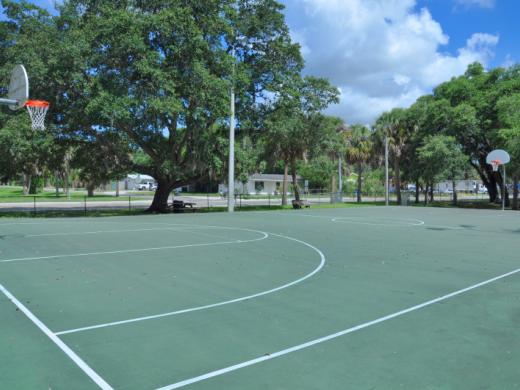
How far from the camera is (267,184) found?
77.4 meters

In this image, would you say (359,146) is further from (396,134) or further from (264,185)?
(264,185)

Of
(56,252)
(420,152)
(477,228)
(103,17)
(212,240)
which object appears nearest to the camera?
(56,252)

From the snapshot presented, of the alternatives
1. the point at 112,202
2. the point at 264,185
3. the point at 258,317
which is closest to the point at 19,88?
the point at 258,317

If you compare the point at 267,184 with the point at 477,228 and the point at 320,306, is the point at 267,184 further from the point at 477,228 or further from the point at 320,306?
the point at 320,306

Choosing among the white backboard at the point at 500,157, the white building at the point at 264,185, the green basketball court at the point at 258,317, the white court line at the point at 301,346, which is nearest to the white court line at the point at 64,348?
the green basketball court at the point at 258,317

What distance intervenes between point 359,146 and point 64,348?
44593 millimetres

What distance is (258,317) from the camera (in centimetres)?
632

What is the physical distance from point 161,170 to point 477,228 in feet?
58.7

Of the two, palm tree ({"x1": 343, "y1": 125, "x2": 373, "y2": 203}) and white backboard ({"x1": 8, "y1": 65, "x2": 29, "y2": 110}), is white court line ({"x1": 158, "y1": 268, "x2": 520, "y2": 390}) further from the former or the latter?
palm tree ({"x1": 343, "y1": 125, "x2": 373, "y2": 203})

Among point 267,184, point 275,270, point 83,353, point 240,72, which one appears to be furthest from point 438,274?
point 267,184

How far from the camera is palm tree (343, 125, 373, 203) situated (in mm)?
46781

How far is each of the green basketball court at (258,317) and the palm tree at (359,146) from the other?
34.7 metres

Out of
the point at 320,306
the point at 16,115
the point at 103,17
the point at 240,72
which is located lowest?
the point at 320,306

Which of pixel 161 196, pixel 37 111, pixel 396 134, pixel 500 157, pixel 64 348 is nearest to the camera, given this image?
pixel 64 348
